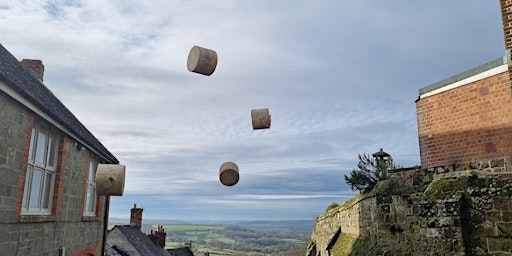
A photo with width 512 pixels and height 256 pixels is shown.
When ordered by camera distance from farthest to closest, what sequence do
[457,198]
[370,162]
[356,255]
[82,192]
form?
[370,162] → [356,255] → [82,192] → [457,198]

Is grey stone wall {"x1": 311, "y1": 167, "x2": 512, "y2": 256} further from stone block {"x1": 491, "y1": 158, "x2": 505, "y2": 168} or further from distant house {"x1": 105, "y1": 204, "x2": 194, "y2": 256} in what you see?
distant house {"x1": 105, "y1": 204, "x2": 194, "y2": 256}

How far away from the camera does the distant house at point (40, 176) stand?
19.5 feet

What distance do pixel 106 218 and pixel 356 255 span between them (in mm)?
7768

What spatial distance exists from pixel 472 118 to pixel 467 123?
17 cm

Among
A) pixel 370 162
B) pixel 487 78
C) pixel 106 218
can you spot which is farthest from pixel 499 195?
pixel 106 218

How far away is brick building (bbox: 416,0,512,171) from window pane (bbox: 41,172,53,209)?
9.00 metres

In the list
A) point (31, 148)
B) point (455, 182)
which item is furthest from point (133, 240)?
point (455, 182)

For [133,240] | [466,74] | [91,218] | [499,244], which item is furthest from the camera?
[133,240]

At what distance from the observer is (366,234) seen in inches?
412

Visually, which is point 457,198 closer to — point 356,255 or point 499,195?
point 499,195

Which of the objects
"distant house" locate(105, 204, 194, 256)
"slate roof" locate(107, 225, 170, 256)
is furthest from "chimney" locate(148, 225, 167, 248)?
"slate roof" locate(107, 225, 170, 256)

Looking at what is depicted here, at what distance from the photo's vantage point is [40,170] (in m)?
7.31

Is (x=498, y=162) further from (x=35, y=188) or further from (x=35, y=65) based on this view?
(x=35, y=65)

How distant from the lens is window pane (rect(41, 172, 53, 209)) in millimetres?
7496
